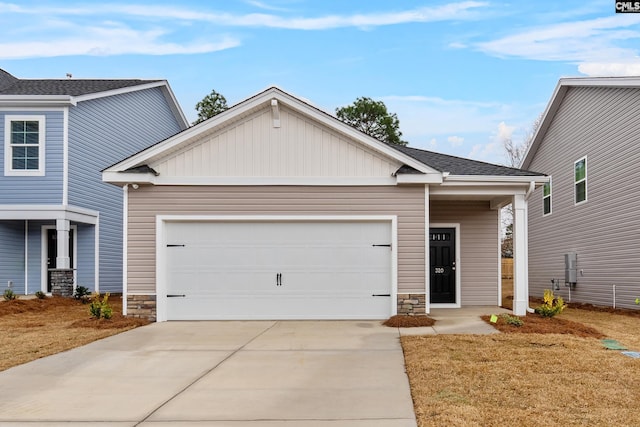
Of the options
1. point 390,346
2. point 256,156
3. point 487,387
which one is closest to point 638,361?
point 487,387

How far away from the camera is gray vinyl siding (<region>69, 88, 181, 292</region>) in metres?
17.8

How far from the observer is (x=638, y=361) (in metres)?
8.00

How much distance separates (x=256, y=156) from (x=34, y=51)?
14985mm

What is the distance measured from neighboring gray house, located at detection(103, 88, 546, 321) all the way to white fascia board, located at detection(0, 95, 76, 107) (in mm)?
5715

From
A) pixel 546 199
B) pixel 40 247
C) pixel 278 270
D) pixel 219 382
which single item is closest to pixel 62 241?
pixel 40 247

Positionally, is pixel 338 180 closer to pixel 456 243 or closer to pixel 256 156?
pixel 256 156

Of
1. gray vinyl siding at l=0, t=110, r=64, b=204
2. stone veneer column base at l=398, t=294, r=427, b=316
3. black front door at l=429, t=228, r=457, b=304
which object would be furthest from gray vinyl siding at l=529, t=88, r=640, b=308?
gray vinyl siding at l=0, t=110, r=64, b=204

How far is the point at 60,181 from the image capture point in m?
17.0

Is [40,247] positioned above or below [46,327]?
above

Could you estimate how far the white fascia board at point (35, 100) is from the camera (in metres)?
16.8

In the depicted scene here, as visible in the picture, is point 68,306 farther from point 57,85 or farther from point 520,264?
point 520,264

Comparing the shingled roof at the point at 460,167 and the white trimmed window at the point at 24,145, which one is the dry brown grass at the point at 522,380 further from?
the white trimmed window at the point at 24,145

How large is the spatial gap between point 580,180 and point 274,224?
10.4 metres

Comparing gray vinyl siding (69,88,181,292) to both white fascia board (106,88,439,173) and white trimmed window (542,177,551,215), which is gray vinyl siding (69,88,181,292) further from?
white trimmed window (542,177,551,215)
